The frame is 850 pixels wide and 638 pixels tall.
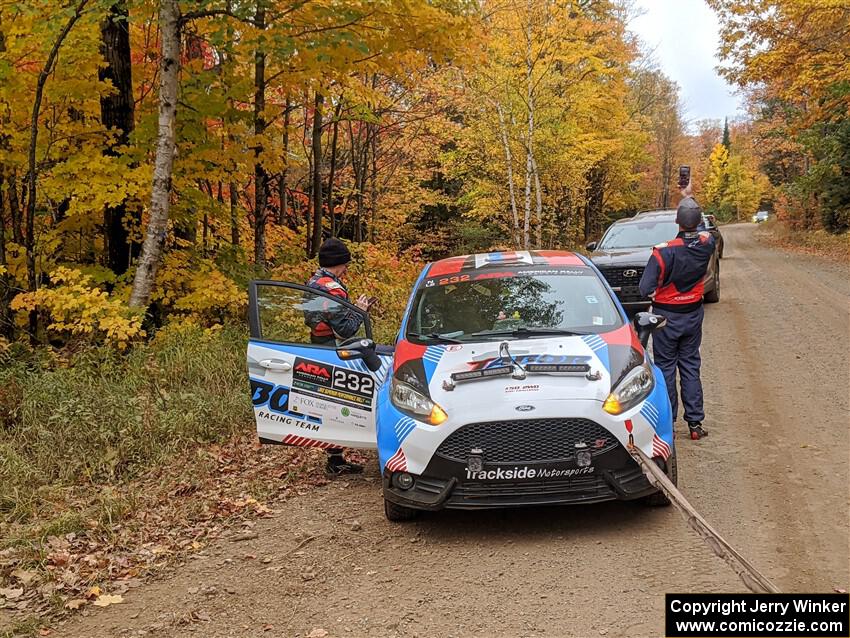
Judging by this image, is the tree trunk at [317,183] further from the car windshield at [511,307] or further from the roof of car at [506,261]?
the car windshield at [511,307]

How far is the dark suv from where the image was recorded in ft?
37.7

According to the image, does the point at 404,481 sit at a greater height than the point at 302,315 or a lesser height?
lesser

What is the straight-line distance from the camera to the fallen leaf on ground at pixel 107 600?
13.3 ft

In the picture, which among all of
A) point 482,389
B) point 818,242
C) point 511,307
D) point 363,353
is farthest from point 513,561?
point 818,242

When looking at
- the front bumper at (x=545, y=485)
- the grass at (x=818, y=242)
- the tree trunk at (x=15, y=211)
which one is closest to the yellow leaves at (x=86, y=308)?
the tree trunk at (x=15, y=211)

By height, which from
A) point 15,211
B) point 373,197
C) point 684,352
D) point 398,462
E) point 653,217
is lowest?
point 398,462

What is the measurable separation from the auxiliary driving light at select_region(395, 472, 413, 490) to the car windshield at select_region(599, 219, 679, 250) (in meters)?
9.36

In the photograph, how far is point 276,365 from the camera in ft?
17.9

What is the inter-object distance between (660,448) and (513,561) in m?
1.19

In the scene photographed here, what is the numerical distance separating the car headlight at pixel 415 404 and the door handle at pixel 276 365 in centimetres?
112

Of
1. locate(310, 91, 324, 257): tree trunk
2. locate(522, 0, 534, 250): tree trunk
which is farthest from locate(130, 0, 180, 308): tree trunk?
locate(522, 0, 534, 250): tree trunk

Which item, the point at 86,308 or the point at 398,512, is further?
the point at 86,308

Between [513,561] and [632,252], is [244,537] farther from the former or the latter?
[632,252]

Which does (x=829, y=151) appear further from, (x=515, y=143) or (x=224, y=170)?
(x=224, y=170)
